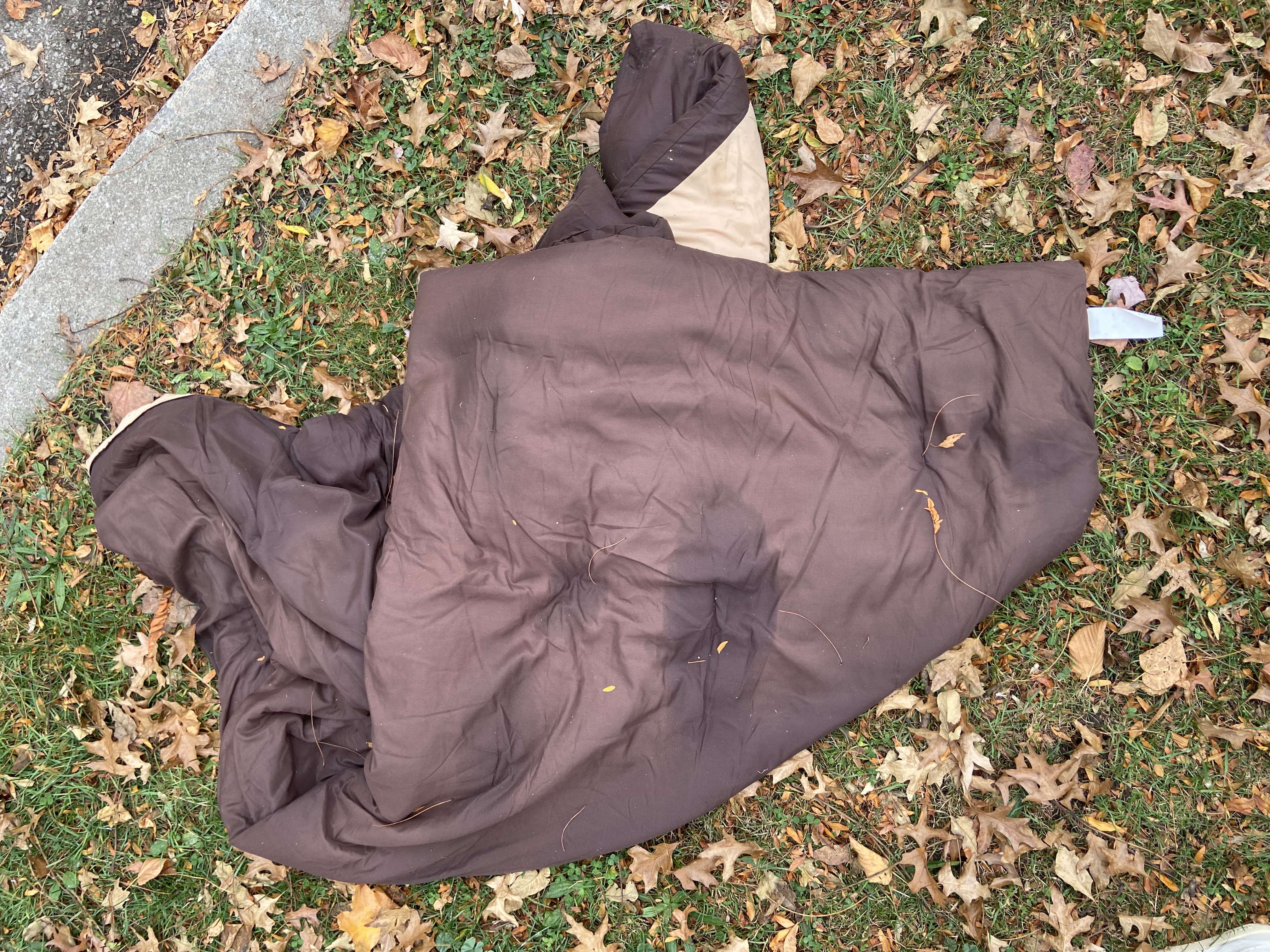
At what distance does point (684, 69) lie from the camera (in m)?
3.12

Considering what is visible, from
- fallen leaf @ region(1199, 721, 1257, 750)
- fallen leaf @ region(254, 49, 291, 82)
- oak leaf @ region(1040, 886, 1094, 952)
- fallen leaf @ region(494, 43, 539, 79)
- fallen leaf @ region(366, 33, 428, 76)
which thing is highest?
fallen leaf @ region(254, 49, 291, 82)

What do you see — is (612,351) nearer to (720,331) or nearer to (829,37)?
→ (720,331)

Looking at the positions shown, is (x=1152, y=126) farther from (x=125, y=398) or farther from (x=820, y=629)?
(x=125, y=398)

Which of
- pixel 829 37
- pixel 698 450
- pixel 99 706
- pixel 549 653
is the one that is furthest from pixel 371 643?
pixel 829 37

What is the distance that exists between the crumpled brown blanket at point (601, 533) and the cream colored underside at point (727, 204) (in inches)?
5.9

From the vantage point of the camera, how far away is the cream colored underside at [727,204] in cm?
302

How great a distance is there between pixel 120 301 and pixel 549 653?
2719 mm

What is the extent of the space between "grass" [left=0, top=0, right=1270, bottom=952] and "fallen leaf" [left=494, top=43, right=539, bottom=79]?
0.18 feet

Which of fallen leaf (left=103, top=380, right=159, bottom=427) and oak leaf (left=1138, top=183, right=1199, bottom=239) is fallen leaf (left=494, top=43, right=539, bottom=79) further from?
oak leaf (left=1138, top=183, right=1199, bottom=239)

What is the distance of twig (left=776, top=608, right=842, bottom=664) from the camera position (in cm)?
269

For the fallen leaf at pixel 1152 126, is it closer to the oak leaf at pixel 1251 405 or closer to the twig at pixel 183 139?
the oak leaf at pixel 1251 405

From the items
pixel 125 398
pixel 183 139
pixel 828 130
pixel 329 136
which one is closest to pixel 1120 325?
pixel 828 130

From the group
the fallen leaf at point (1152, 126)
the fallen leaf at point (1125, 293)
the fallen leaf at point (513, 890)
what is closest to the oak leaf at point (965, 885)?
the fallen leaf at point (513, 890)

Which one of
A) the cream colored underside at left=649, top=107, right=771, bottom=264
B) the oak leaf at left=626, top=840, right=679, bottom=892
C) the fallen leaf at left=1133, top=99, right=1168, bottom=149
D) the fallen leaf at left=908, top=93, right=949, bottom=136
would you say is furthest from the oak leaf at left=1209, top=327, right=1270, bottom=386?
the oak leaf at left=626, top=840, right=679, bottom=892
